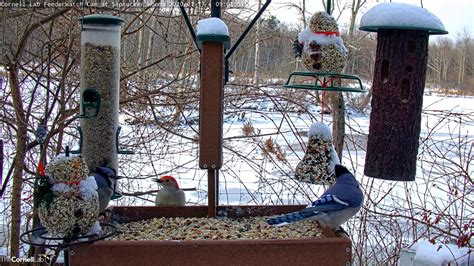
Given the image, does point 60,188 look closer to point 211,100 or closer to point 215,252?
point 215,252

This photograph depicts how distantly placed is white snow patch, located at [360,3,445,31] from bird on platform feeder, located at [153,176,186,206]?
140 cm

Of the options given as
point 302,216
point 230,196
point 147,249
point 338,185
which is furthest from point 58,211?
point 230,196

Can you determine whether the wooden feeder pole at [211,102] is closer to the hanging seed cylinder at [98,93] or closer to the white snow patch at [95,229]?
the white snow patch at [95,229]

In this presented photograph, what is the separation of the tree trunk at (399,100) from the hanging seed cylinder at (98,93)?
1.57 metres

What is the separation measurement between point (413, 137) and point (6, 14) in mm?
3021

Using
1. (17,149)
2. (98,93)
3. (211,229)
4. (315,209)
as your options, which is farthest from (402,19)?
(17,149)

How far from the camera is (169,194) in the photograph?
10.6 ft

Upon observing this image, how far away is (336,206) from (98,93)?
5.10ft

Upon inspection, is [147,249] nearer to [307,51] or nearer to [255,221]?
[255,221]

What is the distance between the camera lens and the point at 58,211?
2.26 m

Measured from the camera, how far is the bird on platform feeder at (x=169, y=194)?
3.23 meters

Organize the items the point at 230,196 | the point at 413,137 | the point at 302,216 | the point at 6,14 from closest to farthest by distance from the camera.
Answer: the point at 302,216
the point at 413,137
the point at 6,14
the point at 230,196

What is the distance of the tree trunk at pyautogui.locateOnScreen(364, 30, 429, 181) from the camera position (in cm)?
322

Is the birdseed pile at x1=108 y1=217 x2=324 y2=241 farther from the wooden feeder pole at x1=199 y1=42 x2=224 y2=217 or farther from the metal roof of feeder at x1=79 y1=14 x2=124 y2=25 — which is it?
the metal roof of feeder at x1=79 y1=14 x2=124 y2=25
